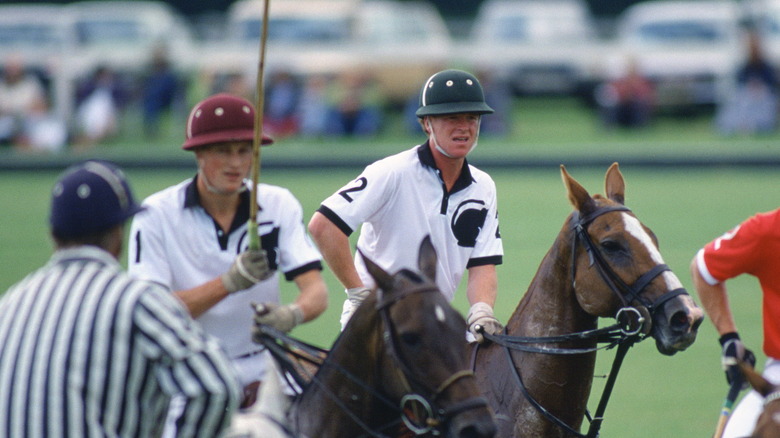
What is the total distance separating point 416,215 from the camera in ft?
17.0

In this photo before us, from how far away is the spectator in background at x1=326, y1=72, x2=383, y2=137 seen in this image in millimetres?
21250

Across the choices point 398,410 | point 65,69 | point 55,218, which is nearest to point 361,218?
point 398,410

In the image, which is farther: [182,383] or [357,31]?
[357,31]

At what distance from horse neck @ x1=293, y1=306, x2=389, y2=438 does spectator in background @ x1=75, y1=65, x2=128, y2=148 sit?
56.4ft

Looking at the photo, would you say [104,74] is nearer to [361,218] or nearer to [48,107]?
[48,107]

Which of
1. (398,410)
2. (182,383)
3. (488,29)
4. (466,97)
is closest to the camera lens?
(182,383)

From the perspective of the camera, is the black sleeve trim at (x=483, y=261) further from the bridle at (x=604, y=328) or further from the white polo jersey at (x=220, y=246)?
the white polo jersey at (x=220, y=246)

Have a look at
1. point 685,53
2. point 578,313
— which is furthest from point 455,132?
point 685,53

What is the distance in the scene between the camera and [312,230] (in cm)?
521

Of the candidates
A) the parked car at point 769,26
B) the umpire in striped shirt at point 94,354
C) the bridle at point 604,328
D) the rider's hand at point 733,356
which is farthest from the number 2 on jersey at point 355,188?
the parked car at point 769,26

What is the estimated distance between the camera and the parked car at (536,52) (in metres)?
23.7

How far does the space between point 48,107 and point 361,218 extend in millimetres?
17752

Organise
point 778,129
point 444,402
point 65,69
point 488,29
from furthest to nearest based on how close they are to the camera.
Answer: point 488,29, point 65,69, point 778,129, point 444,402

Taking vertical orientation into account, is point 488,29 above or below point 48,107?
above
